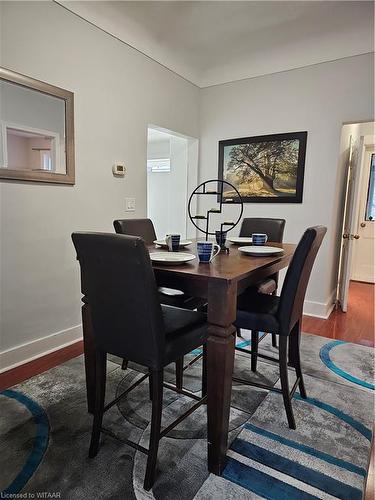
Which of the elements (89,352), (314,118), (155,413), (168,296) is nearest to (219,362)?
(155,413)

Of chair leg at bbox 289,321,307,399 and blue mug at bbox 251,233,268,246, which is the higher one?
blue mug at bbox 251,233,268,246

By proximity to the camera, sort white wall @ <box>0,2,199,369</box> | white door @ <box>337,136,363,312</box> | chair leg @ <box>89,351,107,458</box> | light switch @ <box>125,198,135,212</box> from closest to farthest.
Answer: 1. chair leg @ <box>89,351,107,458</box>
2. white wall @ <box>0,2,199,369</box>
3. light switch @ <box>125,198,135,212</box>
4. white door @ <box>337,136,363,312</box>

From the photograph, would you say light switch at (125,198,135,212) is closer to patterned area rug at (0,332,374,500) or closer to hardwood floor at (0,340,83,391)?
hardwood floor at (0,340,83,391)

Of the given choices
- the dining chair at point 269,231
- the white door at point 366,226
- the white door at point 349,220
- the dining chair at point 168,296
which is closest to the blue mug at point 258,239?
the dining chair at point 269,231

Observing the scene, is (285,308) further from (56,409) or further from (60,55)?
(60,55)

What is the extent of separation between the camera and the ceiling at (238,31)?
2.56 metres

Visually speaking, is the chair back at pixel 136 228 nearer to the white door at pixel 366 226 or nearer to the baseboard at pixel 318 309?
the baseboard at pixel 318 309

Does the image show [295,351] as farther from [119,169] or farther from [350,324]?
[119,169]

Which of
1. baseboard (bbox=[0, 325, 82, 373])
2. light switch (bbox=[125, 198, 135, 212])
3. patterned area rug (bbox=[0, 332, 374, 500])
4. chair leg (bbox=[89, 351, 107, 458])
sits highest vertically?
light switch (bbox=[125, 198, 135, 212])

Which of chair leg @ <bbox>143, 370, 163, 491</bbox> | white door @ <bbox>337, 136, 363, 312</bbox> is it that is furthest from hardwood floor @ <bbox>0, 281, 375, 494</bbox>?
chair leg @ <bbox>143, 370, 163, 491</bbox>

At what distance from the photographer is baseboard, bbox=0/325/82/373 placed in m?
2.25

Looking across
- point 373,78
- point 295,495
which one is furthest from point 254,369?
point 373,78

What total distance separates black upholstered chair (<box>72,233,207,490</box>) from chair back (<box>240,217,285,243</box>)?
5.11ft

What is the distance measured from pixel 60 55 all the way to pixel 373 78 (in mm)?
2723
